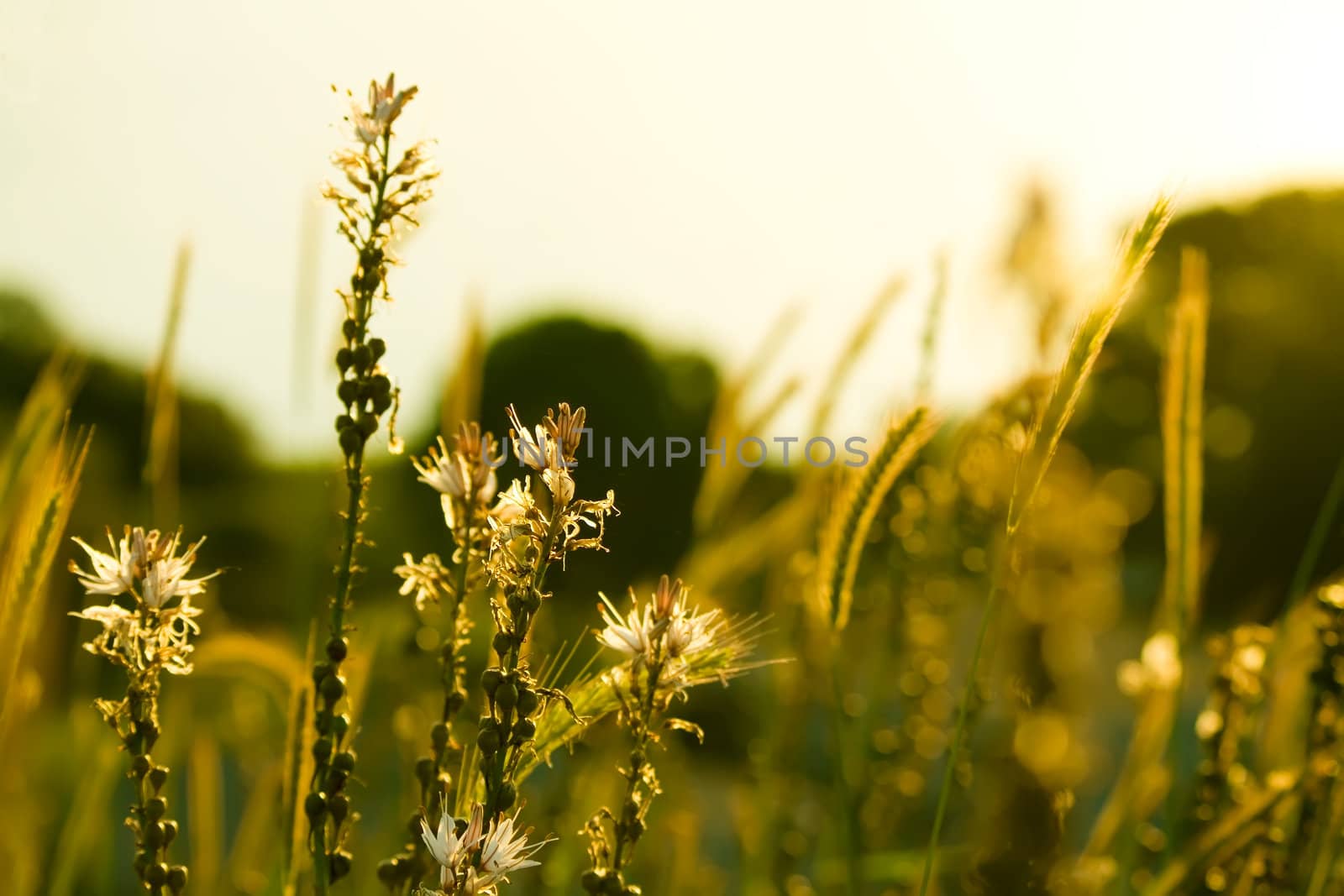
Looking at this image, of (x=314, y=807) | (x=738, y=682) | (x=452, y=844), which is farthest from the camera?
(x=738, y=682)

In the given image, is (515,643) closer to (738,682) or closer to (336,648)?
(336,648)

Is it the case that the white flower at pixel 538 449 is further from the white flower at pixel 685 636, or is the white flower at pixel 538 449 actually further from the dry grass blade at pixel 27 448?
the dry grass blade at pixel 27 448

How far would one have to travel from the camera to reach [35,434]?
1.12 metres

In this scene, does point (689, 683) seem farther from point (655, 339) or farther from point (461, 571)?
point (655, 339)

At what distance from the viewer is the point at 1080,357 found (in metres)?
0.88

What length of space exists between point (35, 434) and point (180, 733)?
2.99 feet

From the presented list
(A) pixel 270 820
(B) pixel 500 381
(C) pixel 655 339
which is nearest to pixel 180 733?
(A) pixel 270 820

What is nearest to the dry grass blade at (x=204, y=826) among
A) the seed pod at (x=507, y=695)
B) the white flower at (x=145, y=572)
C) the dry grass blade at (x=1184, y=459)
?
the white flower at (x=145, y=572)

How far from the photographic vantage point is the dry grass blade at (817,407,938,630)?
1023 millimetres

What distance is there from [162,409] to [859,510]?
0.81m

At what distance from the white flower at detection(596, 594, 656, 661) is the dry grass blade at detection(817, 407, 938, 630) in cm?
37

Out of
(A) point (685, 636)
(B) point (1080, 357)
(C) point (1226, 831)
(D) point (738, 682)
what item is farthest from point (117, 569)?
→ (D) point (738, 682)

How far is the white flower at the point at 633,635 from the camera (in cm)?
67

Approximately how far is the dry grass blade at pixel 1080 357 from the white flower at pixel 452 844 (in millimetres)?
437
